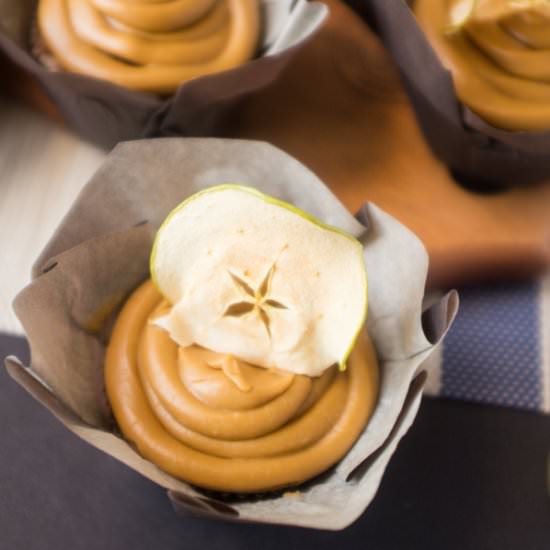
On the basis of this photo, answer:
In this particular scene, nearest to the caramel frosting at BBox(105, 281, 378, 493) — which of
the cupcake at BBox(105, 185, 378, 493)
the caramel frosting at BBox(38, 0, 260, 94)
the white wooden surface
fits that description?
the cupcake at BBox(105, 185, 378, 493)

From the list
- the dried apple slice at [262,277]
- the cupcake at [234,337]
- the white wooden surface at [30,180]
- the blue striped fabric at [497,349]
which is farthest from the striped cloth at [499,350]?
the white wooden surface at [30,180]

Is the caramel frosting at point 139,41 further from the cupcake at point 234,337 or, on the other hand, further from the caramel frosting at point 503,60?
the caramel frosting at point 503,60

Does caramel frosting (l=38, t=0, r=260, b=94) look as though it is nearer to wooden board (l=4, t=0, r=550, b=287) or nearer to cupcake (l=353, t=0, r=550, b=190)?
wooden board (l=4, t=0, r=550, b=287)

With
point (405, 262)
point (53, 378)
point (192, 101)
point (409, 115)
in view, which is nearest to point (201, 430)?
point (53, 378)

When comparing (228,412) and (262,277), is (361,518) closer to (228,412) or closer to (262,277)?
(228,412)

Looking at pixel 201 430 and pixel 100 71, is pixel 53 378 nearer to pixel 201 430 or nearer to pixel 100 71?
pixel 201 430

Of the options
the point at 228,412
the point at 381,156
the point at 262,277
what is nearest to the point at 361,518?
the point at 228,412
